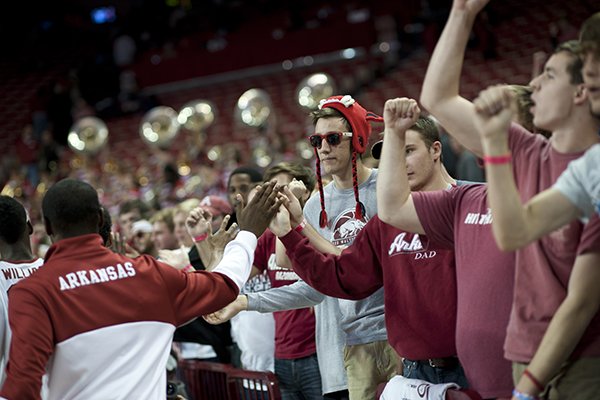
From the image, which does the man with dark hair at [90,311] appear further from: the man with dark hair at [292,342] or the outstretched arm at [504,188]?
the man with dark hair at [292,342]

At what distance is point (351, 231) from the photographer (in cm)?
484

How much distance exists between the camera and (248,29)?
2345cm

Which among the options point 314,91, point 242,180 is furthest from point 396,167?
point 314,91

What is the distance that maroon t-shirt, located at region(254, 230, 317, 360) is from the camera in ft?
18.1

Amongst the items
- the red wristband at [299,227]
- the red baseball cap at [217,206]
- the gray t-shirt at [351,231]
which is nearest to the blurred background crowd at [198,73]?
the red baseball cap at [217,206]

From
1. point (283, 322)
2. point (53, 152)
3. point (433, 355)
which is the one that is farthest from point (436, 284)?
point (53, 152)

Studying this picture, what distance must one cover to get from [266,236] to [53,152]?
14.7 m

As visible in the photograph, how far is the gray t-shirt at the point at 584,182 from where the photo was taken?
2.85m

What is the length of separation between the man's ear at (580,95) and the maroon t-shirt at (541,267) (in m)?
0.18

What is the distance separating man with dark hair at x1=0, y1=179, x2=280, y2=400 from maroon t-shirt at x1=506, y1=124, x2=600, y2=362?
1300mm

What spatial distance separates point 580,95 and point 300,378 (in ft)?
9.64

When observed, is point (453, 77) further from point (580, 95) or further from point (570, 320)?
point (570, 320)

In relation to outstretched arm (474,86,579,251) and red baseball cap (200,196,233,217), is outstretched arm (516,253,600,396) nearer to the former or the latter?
outstretched arm (474,86,579,251)

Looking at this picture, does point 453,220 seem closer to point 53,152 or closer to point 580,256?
point 580,256
